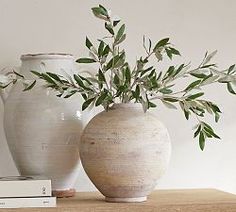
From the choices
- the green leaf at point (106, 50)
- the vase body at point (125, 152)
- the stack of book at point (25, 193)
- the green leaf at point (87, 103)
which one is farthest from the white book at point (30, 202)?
the green leaf at point (106, 50)

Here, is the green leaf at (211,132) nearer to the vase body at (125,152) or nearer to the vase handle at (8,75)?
the vase body at (125,152)

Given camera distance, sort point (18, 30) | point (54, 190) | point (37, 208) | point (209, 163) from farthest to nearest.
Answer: point (209, 163) → point (18, 30) → point (54, 190) → point (37, 208)

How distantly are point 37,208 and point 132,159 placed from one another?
0.25 metres

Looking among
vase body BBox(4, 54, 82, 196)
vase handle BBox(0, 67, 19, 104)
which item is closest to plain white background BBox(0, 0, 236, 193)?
vase handle BBox(0, 67, 19, 104)

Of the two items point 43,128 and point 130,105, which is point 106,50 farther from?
point 43,128

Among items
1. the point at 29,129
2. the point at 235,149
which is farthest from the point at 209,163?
the point at 29,129

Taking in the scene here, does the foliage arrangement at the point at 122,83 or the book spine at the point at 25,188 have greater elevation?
the foliage arrangement at the point at 122,83

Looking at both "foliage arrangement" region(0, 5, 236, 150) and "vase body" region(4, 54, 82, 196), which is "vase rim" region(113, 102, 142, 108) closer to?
"foliage arrangement" region(0, 5, 236, 150)

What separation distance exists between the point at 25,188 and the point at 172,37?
28.9 inches

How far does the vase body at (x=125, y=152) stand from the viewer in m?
1.39

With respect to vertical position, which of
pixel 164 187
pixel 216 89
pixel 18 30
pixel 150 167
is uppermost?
pixel 18 30

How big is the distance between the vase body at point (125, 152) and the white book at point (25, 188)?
0.41 ft

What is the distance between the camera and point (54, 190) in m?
1.54

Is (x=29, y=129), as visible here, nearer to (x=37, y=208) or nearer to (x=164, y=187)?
(x=37, y=208)
